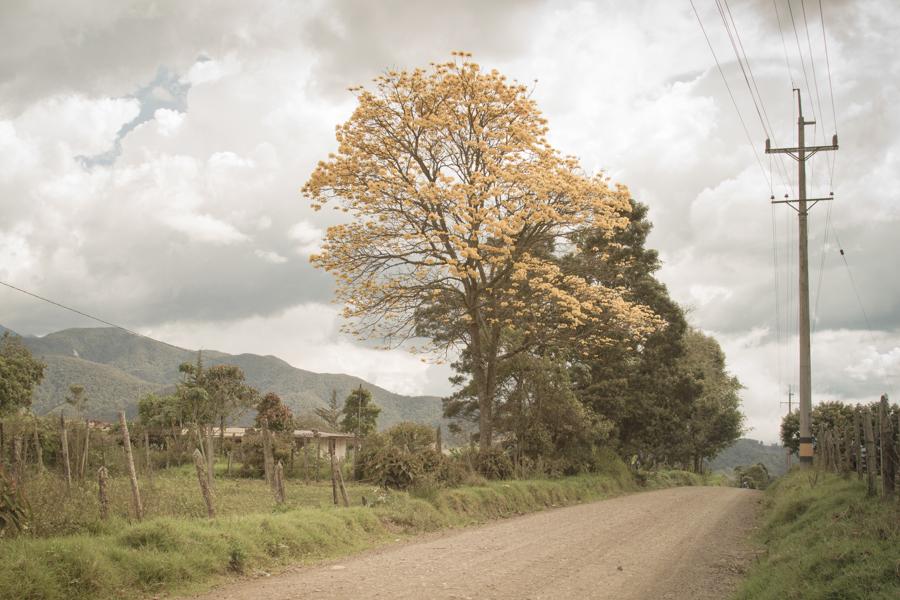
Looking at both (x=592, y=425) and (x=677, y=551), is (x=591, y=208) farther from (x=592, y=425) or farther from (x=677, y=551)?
(x=677, y=551)

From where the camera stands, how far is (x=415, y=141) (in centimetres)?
2536

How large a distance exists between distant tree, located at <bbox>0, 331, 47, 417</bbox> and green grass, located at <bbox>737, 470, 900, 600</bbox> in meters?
48.6

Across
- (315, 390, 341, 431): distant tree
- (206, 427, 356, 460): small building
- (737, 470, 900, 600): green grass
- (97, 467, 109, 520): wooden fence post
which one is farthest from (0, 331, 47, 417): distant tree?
(737, 470, 900, 600): green grass

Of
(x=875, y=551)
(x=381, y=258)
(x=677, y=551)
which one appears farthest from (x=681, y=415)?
(x=875, y=551)

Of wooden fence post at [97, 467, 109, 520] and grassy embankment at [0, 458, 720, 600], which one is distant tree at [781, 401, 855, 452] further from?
wooden fence post at [97, 467, 109, 520]

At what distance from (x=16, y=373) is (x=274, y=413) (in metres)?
18.3

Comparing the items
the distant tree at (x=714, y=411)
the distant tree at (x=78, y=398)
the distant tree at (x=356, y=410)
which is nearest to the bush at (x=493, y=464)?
the distant tree at (x=78, y=398)

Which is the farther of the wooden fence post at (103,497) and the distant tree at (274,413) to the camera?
the distant tree at (274,413)

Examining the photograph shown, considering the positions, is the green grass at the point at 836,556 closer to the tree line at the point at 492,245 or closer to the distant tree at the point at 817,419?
the tree line at the point at 492,245

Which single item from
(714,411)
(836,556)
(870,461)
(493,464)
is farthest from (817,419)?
(836,556)

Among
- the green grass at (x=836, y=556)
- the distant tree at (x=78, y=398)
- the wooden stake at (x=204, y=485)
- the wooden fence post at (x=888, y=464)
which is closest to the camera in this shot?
the green grass at (x=836, y=556)

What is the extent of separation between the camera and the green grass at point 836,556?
26.6ft

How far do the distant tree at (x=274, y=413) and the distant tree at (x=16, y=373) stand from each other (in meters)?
15.5

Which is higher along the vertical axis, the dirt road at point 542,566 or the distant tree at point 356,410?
the distant tree at point 356,410
